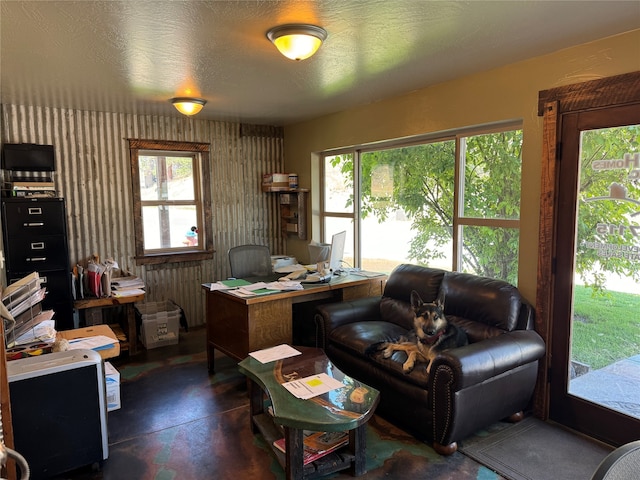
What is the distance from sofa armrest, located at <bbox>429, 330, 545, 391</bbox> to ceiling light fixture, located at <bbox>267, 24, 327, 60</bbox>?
1.92m

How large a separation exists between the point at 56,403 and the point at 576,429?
3.14 m

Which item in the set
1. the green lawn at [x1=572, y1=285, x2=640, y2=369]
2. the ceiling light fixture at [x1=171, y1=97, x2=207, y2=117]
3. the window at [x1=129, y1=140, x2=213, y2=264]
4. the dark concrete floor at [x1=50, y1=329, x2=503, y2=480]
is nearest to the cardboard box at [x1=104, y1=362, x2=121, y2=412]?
the dark concrete floor at [x1=50, y1=329, x2=503, y2=480]

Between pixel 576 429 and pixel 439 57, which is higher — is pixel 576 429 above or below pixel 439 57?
below

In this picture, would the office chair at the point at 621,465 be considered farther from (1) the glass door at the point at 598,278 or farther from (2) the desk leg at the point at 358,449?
(1) the glass door at the point at 598,278

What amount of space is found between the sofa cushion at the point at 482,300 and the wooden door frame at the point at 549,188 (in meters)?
0.19

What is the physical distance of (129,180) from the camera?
4.73 metres

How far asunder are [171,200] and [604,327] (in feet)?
14.5

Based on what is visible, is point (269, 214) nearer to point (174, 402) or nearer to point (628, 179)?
point (174, 402)

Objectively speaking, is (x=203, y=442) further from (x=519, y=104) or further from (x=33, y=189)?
(x=519, y=104)

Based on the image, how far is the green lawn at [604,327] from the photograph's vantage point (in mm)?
2609

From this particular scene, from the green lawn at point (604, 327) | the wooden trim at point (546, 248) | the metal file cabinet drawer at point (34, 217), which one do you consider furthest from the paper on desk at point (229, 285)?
the green lawn at point (604, 327)

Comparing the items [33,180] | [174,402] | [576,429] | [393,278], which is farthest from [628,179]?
[33,180]

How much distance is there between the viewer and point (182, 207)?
518cm

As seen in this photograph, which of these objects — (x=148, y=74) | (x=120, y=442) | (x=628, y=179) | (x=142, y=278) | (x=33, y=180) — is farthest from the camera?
(x=142, y=278)
